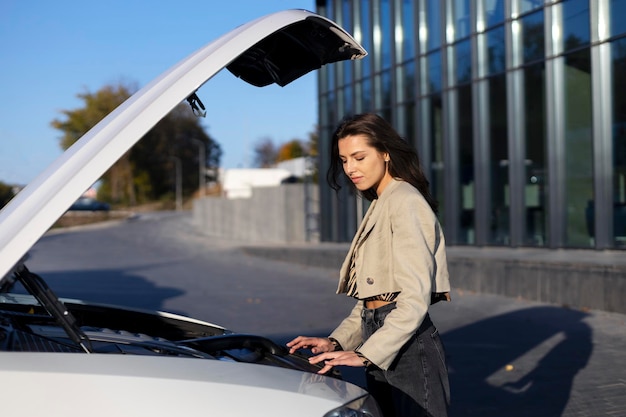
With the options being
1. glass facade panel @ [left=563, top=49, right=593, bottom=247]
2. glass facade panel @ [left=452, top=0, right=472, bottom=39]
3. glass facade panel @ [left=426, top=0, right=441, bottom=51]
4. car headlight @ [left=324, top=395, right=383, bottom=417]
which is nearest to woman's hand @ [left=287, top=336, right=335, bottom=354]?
car headlight @ [left=324, top=395, right=383, bottom=417]

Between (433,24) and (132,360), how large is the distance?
22459mm

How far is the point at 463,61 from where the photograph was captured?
2203 cm

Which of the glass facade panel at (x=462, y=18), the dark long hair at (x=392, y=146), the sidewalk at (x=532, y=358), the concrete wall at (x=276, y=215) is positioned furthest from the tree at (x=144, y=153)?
the dark long hair at (x=392, y=146)

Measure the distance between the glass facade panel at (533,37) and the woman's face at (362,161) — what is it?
16.3 meters

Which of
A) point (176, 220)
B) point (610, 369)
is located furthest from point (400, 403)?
point (176, 220)

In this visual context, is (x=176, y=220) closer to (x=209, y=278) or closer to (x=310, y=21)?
(x=209, y=278)

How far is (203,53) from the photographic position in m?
2.36

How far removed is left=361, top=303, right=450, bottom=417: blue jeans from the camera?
2.85 m

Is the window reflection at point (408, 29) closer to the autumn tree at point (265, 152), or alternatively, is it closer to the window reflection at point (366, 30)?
the window reflection at point (366, 30)

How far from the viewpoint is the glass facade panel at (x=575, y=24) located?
16.7 metres

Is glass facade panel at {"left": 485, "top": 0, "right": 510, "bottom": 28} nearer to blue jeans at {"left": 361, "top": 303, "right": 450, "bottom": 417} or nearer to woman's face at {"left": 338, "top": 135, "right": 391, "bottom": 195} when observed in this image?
woman's face at {"left": 338, "top": 135, "right": 391, "bottom": 195}

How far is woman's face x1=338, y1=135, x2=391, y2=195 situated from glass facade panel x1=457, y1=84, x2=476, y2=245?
1889 centimetres

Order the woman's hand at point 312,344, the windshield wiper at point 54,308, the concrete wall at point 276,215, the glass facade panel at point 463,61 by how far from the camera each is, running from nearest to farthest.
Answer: the windshield wiper at point 54,308 → the woman's hand at point 312,344 → the glass facade panel at point 463,61 → the concrete wall at point 276,215

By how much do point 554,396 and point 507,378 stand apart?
0.77 meters
